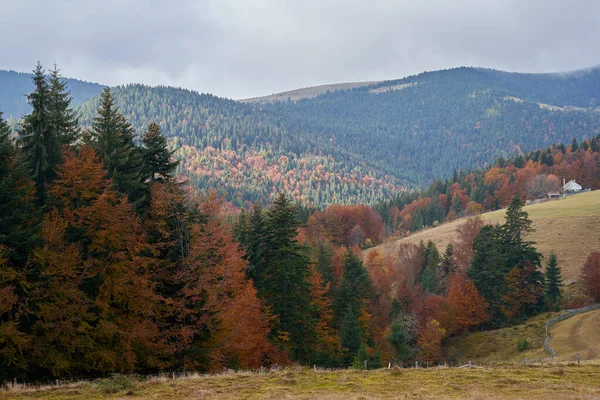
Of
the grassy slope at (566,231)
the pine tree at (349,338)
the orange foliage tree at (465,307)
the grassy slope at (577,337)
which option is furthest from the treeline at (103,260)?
the grassy slope at (566,231)

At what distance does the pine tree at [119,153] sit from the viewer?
96.3ft

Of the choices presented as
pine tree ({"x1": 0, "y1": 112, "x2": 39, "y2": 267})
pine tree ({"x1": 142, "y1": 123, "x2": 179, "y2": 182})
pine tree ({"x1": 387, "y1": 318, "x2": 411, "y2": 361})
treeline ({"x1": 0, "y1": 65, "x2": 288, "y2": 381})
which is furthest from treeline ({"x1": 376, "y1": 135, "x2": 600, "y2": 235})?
pine tree ({"x1": 0, "y1": 112, "x2": 39, "y2": 267})

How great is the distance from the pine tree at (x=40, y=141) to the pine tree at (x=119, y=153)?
2464mm

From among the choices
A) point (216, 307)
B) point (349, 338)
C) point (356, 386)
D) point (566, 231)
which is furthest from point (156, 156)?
point (566, 231)

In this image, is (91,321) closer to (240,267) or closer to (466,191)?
(240,267)

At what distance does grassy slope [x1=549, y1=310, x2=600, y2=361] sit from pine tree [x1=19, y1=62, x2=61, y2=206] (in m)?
43.9

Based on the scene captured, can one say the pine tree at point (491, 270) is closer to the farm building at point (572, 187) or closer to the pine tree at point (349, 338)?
the pine tree at point (349, 338)

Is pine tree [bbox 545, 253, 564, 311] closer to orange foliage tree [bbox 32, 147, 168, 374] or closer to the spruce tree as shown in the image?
the spruce tree

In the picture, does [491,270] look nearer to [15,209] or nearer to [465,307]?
[465,307]

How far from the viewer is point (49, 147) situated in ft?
94.7

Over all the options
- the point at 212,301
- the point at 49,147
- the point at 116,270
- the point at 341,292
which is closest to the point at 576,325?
the point at 341,292

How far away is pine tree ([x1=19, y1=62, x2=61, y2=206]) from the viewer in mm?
28156

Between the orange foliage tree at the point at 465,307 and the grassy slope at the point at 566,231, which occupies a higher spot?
the grassy slope at the point at 566,231

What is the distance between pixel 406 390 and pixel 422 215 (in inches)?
5767
